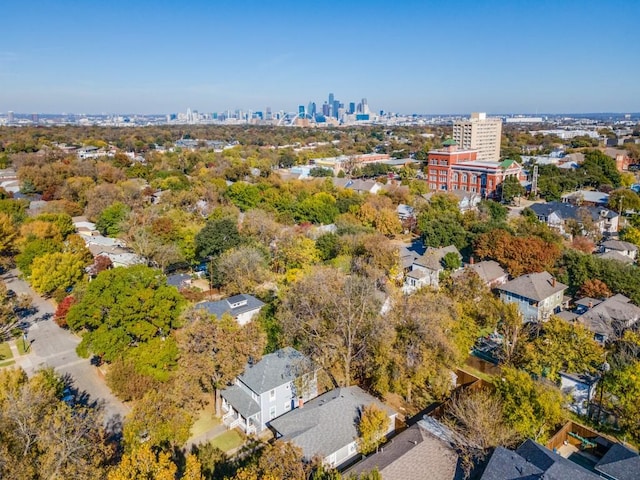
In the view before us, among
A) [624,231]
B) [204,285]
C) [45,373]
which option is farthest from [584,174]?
[45,373]

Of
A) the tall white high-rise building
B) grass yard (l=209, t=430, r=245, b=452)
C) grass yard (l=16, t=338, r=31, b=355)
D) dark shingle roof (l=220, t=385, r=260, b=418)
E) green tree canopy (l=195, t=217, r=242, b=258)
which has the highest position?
the tall white high-rise building

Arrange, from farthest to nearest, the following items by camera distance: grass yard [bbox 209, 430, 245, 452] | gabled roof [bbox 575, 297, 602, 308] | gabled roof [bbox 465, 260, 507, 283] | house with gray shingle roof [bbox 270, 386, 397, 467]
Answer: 1. gabled roof [bbox 465, 260, 507, 283]
2. gabled roof [bbox 575, 297, 602, 308]
3. grass yard [bbox 209, 430, 245, 452]
4. house with gray shingle roof [bbox 270, 386, 397, 467]

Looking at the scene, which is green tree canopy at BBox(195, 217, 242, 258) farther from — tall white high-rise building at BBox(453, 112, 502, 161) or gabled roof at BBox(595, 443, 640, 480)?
tall white high-rise building at BBox(453, 112, 502, 161)

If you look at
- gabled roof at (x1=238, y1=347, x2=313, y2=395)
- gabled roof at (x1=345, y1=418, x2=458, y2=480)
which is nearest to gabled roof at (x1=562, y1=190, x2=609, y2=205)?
gabled roof at (x1=238, y1=347, x2=313, y2=395)

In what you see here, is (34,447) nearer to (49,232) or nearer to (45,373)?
(45,373)

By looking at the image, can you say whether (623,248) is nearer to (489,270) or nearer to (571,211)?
(571,211)

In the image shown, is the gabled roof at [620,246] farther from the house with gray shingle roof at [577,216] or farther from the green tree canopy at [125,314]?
the green tree canopy at [125,314]

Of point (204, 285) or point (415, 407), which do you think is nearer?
point (415, 407)

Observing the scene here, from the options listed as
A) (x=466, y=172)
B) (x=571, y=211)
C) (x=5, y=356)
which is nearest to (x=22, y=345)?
(x=5, y=356)
